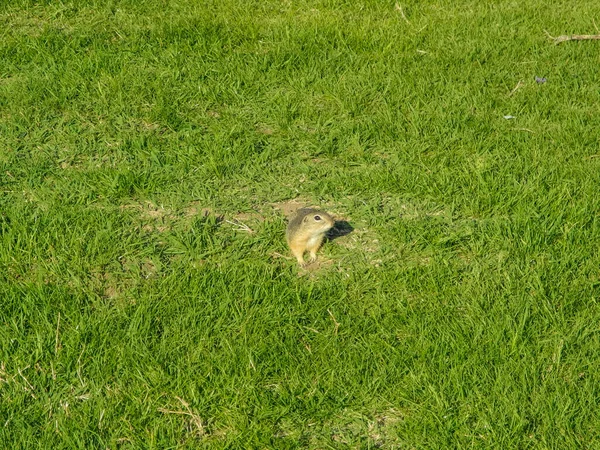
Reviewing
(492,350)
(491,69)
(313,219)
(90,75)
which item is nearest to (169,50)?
(90,75)

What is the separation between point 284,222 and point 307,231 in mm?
533

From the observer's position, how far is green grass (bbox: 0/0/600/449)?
12.8 ft

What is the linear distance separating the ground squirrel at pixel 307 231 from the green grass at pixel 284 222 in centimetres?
14

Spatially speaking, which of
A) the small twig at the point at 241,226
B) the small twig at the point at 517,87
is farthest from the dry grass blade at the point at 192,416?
the small twig at the point at 517,87

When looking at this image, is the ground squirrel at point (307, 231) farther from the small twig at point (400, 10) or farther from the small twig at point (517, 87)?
the small twig at point (400, 10)

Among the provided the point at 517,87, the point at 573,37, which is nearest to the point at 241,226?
the point at 517,87

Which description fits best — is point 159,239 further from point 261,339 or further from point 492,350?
point 492,350

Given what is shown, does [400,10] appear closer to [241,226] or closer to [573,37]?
[573,37]

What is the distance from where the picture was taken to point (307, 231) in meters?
4.77

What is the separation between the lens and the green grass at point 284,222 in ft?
12.8

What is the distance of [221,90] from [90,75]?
1.12 metres

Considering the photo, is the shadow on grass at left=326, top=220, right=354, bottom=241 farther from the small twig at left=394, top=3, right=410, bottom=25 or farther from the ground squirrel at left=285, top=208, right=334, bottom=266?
the small twig at left=394, top=3, right=410, bottom=25

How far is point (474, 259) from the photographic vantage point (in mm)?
4945

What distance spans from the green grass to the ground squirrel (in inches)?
5.4
